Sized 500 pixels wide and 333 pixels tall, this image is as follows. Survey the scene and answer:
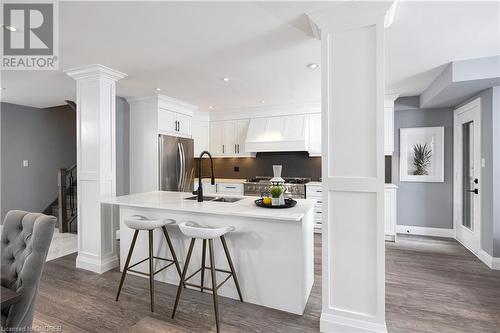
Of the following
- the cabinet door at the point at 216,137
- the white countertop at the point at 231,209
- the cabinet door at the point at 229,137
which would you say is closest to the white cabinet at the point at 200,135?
the cabinet door at the point at 216,137

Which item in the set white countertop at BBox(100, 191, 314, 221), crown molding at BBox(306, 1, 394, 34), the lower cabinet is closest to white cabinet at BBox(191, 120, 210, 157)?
the lower cabinet

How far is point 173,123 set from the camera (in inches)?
194

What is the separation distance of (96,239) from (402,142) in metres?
4.97

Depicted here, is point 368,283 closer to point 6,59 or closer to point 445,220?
point 445,220

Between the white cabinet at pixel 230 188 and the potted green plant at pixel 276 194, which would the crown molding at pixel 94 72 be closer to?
the potted green plant at pixel 276 194

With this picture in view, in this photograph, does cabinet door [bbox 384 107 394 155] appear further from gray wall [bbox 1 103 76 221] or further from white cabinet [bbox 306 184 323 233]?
gray wall [bbox 1 103 76 221]

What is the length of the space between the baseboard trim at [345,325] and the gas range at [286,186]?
9.70 ft

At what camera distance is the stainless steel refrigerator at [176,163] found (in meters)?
4.60

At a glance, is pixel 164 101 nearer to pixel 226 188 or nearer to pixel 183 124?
pixel 183 124

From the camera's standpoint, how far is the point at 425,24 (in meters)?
2.20

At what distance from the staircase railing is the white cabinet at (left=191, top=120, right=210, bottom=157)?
8.07 ft

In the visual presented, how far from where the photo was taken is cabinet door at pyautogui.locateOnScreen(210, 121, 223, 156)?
19.7 feet

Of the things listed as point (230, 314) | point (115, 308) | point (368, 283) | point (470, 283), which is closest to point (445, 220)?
point (470, 283)

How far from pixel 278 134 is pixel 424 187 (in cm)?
274
